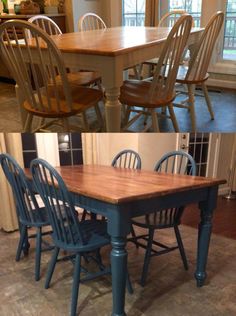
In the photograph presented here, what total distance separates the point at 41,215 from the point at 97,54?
0.95 meters

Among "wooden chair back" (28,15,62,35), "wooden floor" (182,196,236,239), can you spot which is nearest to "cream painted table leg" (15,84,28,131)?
"wooden chair back" (28,15,62,35)

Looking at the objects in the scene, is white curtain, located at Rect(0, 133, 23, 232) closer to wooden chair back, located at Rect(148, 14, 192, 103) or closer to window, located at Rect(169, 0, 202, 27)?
wooden chair back, located at Rect(148, 14, 192, 103)

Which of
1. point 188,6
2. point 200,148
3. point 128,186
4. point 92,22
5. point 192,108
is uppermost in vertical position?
point 188,6

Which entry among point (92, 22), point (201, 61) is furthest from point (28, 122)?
point (92, 22)

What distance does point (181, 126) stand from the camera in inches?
73.1

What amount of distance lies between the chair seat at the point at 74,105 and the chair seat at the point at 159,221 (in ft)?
2.18

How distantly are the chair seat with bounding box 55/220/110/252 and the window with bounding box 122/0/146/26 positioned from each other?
179 centimetres

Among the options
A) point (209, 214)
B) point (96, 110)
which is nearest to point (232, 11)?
point (96, 110)

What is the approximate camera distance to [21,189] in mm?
1826

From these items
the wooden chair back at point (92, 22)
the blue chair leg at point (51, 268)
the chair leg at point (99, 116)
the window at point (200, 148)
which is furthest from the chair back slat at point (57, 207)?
the wooden chair back at point (92, 22)

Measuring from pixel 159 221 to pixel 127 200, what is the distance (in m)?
0.71

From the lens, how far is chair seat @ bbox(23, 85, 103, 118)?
1.56 metres

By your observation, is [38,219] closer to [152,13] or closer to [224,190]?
[224,190]

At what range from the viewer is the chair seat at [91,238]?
1477 millimetres
